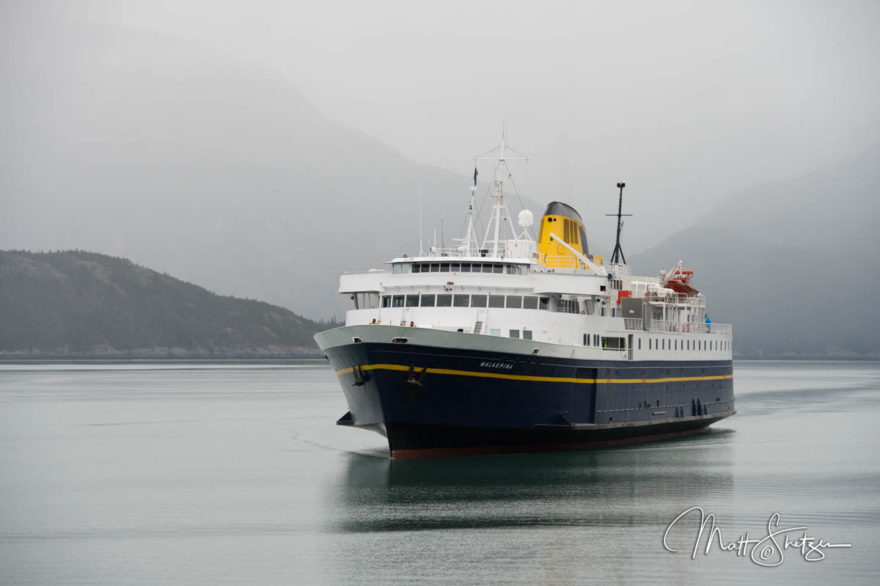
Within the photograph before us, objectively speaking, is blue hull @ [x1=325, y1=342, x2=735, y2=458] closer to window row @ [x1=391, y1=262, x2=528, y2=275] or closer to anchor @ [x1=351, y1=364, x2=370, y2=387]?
anchor @ [x1=351, y1=364, x2=370, y2=387]

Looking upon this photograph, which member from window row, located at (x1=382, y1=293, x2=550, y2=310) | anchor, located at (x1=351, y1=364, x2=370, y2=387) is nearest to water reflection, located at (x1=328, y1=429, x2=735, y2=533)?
anchor, located at (x1=351, y1=364, x2=370, y2=387)

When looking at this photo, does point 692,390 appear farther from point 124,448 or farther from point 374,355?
point 124,448

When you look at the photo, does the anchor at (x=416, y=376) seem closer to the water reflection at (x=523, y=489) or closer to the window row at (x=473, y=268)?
the water reflection at (x=523, y=489)

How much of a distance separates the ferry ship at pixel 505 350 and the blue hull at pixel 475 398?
0.05 metres

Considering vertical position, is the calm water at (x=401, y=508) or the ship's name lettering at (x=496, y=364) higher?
the ship's name lettering at (x=496, y=364)

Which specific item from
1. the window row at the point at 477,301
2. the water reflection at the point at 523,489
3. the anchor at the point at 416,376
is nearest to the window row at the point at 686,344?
the water reflection at the point at 523,489

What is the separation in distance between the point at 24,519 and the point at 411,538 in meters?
11.1

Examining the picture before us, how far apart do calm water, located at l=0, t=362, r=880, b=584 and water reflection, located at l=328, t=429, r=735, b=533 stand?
0.38 ft

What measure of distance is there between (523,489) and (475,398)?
13.1 ft

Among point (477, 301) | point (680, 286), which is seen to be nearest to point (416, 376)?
point (477, 301)

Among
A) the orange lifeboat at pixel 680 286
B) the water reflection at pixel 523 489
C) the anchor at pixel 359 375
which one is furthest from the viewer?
the orange lifeboat at pixel 680 286

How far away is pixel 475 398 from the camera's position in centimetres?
3703

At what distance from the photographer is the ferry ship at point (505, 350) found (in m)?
36.6

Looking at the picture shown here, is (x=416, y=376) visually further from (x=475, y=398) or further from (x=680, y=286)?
(x=680, y=286)
